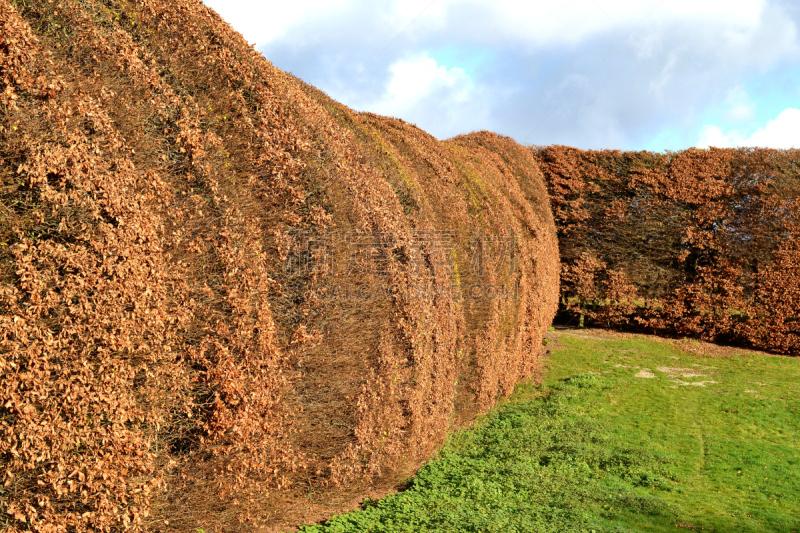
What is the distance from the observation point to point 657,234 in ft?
64.0

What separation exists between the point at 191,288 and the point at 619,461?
752cm

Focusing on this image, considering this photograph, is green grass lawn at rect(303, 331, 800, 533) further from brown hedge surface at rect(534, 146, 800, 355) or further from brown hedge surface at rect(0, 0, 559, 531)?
brown hedge surface at rect(534, 146, 800, 355)

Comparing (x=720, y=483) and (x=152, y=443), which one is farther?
(x=720, y=483)

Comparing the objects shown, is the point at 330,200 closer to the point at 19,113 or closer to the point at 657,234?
the point at 19,113

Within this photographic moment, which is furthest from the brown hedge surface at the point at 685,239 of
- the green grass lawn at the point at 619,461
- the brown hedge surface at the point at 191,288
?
the brown hedge surface at the point at 191,288

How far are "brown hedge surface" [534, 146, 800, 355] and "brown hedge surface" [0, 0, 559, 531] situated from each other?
1338 centimetres

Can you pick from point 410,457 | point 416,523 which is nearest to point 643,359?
point 410,457

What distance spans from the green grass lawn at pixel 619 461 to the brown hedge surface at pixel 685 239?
3.07m

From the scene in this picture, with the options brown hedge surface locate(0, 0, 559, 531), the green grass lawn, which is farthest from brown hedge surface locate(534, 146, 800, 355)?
brown hedge surface locate(0, 0, 559, 531)

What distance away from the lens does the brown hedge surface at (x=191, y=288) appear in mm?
3994

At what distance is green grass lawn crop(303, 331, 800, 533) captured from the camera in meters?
6.90

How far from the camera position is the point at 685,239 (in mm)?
18984

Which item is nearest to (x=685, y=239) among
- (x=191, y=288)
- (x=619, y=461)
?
(x=619, y=461)

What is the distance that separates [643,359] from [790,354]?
17.2 feet
